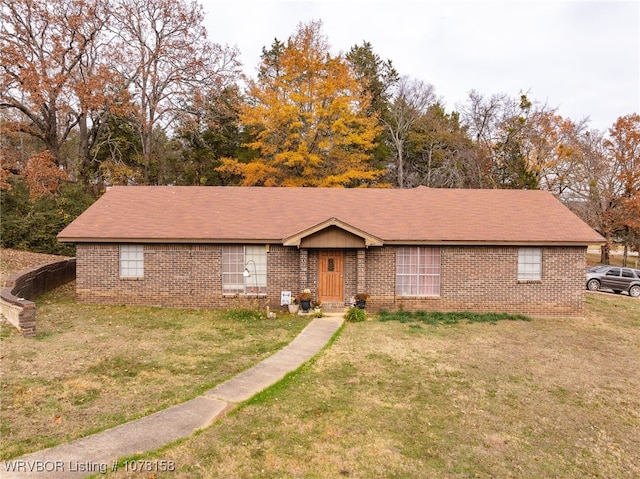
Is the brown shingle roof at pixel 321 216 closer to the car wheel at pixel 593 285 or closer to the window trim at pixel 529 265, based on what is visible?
the window trim at pixel 529 265

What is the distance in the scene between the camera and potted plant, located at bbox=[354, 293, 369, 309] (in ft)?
47.8

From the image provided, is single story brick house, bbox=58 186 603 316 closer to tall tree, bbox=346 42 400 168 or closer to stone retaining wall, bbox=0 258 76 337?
stone retaining wall, bbox=0 258 76 337

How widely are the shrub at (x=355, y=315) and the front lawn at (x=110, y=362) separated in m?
1.54

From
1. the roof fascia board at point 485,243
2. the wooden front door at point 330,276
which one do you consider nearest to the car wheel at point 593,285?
the roof fascia board at point 485,243

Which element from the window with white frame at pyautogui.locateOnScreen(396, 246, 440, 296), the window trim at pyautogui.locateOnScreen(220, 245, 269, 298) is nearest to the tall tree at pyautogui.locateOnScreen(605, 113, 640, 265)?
the window with white frame at pyautogui.locateOnScreen(396, 246, 440, 296)

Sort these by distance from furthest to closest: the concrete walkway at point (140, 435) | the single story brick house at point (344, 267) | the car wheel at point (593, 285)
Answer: the car wheel at point (593, 285), the single story brick house at point (344, 267), the concrete walkway at point (140, 435)

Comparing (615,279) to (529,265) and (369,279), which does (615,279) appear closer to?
(529,265)

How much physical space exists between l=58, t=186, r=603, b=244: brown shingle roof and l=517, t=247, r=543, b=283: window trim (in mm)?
611

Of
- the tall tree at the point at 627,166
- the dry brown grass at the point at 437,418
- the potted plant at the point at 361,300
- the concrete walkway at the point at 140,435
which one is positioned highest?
the tall tree at the point at 627,166

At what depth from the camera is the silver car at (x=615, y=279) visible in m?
22.5

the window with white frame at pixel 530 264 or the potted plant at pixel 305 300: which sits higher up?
the window with white frame at pixel 530 264

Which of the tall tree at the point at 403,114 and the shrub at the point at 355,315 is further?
the tall tree at the point at 403,114

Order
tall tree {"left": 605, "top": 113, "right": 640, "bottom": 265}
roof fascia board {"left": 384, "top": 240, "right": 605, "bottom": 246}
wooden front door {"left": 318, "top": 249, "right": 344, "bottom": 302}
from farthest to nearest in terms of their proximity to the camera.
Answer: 1. tall tree {"left": 605, "top": 113, "right": 640, "bottom": 265}
2. wooden front door {"left": 318, "top": 249, "right": 344, "bottom": 302}
3. roof fascia board {"left": 384, "top": 240, "right": 605, "bottom": 246}

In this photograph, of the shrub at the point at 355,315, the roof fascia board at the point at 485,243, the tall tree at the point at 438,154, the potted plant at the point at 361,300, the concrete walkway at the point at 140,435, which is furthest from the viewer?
the tall tree at the point at 438,154
